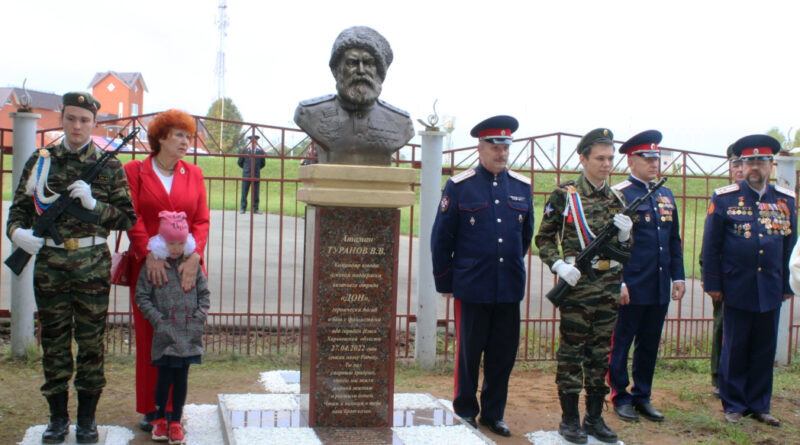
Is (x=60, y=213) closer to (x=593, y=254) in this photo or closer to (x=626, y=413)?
(x=593, y=254)

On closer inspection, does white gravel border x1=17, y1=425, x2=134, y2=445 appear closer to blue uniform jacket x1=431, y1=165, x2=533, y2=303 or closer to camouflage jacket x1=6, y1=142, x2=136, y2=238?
camouflage jacket x1=6, y1=142, x2=136, y2=238

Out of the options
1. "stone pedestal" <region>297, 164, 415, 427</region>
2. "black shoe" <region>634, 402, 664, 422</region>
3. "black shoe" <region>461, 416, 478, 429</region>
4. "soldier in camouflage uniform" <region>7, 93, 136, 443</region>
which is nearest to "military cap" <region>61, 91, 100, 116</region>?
"soldier in camouflage uniform" <region>7, 93, 136, 443</region>

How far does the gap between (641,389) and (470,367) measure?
1.30m

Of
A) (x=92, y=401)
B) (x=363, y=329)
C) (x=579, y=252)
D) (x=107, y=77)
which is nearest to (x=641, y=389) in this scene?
(x=579, y=252)

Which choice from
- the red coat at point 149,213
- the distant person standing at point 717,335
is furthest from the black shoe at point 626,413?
the red coat at point 149,213

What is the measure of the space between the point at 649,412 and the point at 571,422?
0.85 meters

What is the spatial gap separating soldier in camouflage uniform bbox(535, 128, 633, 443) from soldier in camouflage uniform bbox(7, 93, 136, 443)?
2383 millimetres

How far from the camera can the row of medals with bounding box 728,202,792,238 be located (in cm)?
491

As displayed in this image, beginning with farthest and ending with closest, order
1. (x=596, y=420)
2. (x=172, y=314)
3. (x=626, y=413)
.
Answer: (x=626, y=413) < (x=596, y=420) < (x=172, y=314)

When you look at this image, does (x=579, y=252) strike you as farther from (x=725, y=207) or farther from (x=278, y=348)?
(x=278, y=348)

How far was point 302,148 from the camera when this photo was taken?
673cm

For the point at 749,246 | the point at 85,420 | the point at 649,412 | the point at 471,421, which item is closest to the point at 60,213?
the point at 85,420

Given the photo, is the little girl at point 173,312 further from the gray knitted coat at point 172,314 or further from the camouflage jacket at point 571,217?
the camouflage jacket at point 571,217

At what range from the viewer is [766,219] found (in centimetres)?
492
